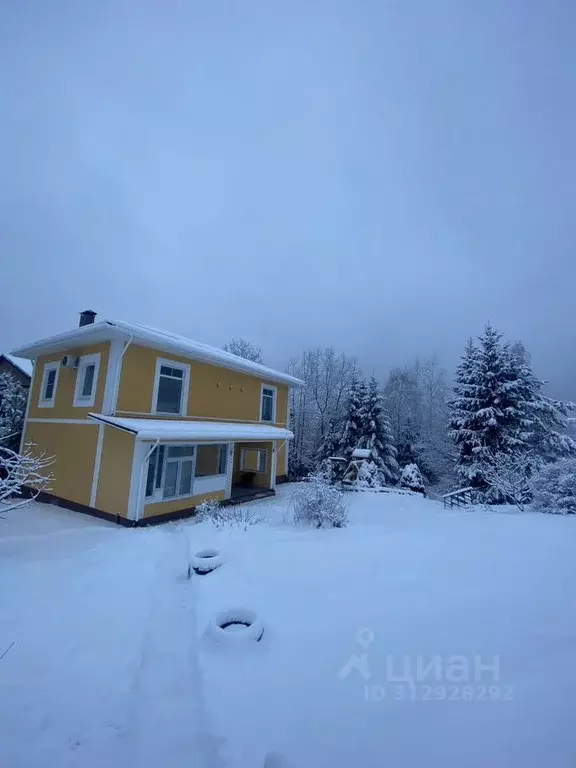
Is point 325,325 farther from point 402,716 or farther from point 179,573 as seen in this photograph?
point 402,716

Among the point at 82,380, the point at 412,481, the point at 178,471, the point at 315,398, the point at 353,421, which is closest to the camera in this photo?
the point at 178,471

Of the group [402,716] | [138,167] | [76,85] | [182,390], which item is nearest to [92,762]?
[402,716]

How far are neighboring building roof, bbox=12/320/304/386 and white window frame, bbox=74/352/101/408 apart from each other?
576 mm

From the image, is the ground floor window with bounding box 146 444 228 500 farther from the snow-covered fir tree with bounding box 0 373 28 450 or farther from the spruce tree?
the spruce tree

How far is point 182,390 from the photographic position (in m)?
12.2

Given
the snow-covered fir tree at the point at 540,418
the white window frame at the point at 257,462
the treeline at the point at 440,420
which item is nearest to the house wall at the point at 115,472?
the white window frame at the point at 257,462

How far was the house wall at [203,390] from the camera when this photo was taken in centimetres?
1051

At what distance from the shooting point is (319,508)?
7465 millimetres

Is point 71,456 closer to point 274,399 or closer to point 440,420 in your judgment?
point 274,399

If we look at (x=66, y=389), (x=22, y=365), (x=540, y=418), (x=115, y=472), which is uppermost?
(x=22, y=365)

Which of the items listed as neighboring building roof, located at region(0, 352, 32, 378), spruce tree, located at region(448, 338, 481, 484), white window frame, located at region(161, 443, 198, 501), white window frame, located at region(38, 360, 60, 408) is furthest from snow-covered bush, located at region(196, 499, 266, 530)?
neighboring building roof, located at region(0, 352, 32, 378)

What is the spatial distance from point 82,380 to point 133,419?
9.69 ft

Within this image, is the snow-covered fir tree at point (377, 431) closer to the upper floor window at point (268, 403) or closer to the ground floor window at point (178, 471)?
the upper floor window at point (268, 403)

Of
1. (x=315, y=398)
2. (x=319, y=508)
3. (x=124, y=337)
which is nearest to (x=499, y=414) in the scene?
(x=315, y=398)
